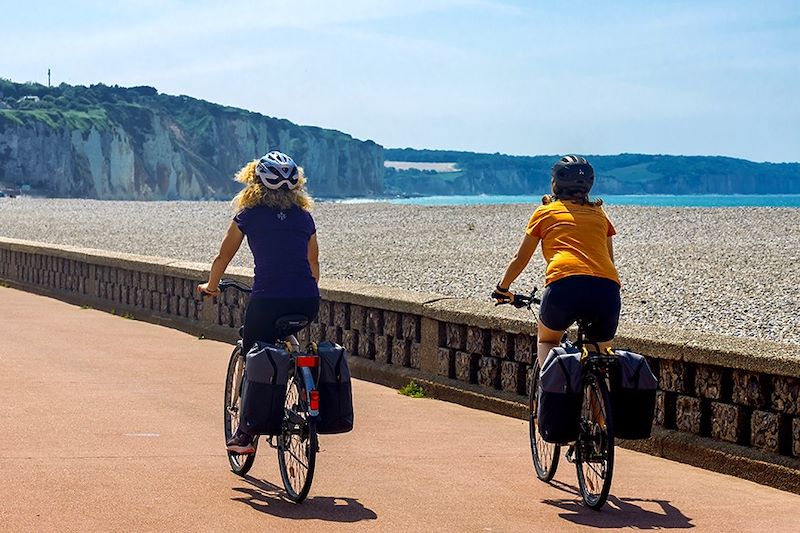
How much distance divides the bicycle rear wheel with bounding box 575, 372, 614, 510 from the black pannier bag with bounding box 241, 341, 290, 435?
5.11ft

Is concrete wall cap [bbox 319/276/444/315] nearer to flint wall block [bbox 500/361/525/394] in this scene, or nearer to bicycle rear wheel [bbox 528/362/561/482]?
flint wall block [bbox 500/361/525/394]

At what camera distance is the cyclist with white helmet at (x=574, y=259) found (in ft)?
22.6

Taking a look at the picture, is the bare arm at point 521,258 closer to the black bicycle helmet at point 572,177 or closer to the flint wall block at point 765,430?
the black bicycle helmet at point 572,177

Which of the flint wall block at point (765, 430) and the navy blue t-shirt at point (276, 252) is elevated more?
the navy blue t-shirt at point (276, 252)

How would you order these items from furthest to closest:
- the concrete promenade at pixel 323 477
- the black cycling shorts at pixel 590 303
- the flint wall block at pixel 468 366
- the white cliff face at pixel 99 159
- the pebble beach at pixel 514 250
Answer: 1. the white cliff face at pixel 99 159
2. the pebble beach at pixel 514 250
3. the flint wall block at pixel 468 366
4. the black cycling shorts at pixel 590 303
5. the concrete promenade at pixel 323 477

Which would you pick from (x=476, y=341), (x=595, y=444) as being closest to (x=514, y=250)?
(x=476, y=341)

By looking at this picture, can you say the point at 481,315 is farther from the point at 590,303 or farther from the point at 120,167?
the point at 120,167

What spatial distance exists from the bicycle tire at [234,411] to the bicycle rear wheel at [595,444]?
181cm

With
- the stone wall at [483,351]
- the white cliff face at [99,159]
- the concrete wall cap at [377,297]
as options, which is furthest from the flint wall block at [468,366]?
the white cliff face at [99,159]

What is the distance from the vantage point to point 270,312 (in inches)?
273

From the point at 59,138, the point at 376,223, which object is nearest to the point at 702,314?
the point at 376,223

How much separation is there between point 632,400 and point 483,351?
3523mm

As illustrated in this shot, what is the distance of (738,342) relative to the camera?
8.05 metres

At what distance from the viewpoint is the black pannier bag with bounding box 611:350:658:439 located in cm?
671
